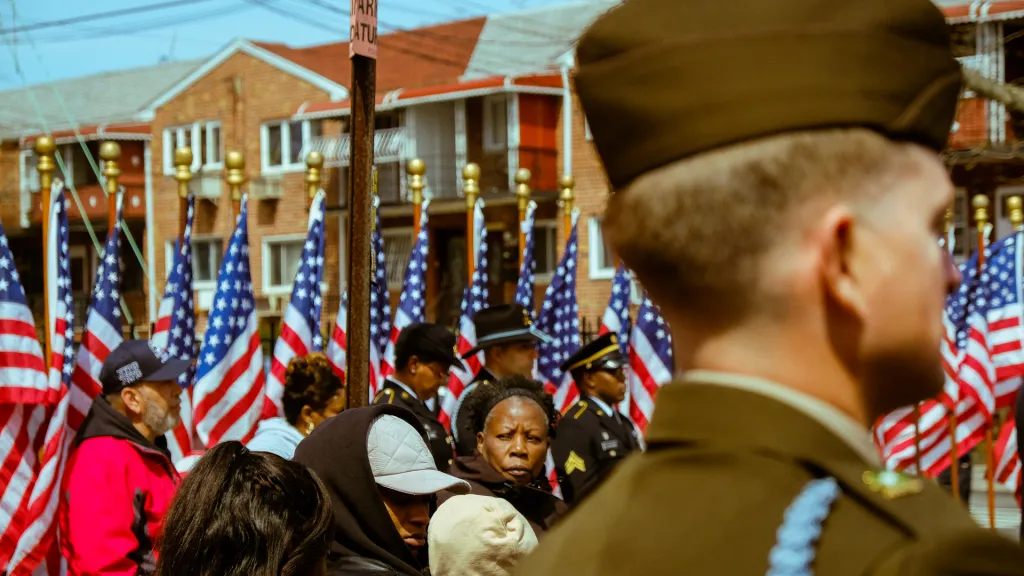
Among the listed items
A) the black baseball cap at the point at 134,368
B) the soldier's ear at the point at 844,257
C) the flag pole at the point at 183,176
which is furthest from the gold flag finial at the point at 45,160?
the soldier's ear at the point at 844,257

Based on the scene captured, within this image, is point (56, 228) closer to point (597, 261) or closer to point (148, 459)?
point (148, 459)

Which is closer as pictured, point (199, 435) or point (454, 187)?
point (199, 435)

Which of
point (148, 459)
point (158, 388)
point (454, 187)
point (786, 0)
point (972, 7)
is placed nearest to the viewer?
point (786, 0)

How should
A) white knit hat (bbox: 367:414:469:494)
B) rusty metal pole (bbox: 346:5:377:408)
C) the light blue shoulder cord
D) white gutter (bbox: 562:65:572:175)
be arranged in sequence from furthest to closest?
white gutter (bbox: 562:65:572:175) < rusty metal pole (bbox: 346:5:377:408) < white knit hat (bbox: 367:414:469:494) < the light blue shoulder cord

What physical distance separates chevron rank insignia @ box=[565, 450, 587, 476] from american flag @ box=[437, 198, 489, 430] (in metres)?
2.60

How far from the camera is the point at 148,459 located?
5.17 meters

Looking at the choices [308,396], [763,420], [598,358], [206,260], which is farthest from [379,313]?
[206,260]

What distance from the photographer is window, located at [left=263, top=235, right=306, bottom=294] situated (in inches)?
1451

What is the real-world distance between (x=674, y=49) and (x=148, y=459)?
14.9ft

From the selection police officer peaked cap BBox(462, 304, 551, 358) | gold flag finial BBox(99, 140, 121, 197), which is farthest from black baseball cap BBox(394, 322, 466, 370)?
gold flag finial BBox(99, 140, 121, 197)

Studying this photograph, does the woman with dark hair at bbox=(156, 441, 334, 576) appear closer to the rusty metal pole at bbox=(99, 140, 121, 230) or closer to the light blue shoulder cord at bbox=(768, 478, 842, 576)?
Result: the light blue shoulder cord at bbox=(768, 478, 842, 576)

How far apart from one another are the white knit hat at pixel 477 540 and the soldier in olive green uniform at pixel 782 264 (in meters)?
1.97

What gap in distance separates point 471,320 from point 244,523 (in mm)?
8020

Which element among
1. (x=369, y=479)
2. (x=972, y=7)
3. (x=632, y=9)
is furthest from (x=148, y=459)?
(x=972, y=7)
